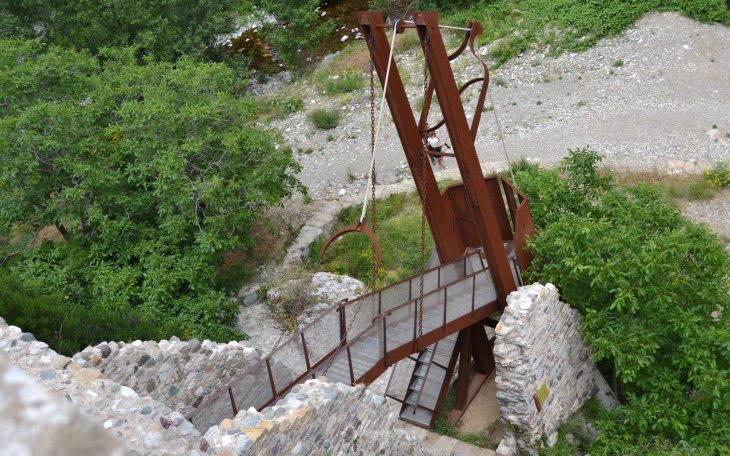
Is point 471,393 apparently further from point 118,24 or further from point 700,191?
point 118,24

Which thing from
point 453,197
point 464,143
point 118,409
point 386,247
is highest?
point 464,143

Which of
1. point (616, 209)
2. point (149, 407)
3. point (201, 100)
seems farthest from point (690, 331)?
point (201, 100)

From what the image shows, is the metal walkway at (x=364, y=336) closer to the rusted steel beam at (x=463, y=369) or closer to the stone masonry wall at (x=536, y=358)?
the stone masonry wall at (x=536, y=358)

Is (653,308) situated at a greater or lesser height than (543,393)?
greater

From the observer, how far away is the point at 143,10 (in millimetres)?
20625

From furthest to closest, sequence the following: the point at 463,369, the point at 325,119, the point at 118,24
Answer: the point at 118,24, the point at 325,119, the point at 463,369

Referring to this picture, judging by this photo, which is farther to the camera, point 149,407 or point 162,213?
point 162,213

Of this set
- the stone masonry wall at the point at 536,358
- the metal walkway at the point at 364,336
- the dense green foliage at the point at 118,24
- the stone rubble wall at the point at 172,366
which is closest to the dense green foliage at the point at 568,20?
the dense green foliage at the point at 118,24

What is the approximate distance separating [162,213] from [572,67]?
13.2 meters

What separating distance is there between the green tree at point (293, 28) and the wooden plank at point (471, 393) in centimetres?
1516

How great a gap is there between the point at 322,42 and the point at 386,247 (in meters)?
13.1

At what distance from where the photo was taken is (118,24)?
21141mm

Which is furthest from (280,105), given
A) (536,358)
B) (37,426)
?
(37,426)

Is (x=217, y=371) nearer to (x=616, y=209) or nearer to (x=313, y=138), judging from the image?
(x=616, y=209)
